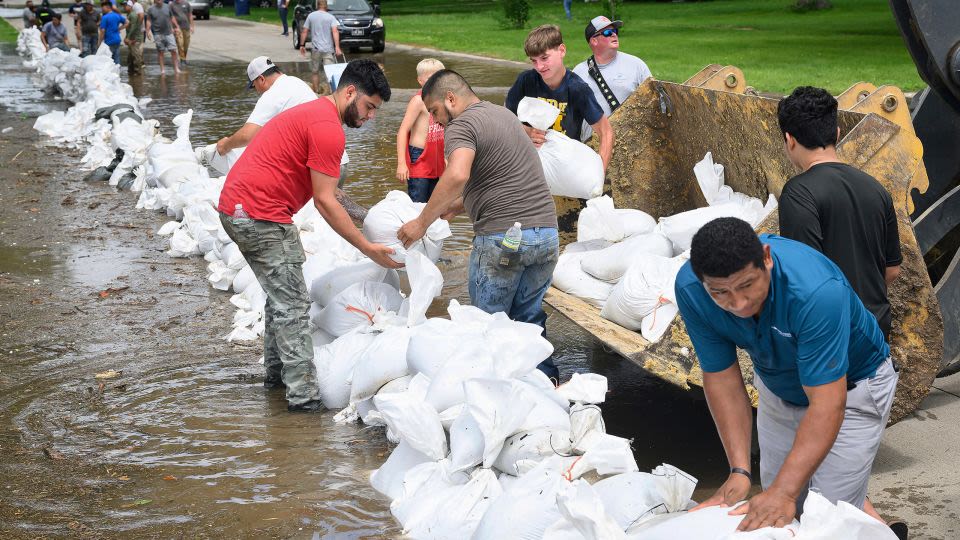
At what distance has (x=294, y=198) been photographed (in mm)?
5035

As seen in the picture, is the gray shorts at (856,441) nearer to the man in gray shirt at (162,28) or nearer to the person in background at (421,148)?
the person in background at (421,148)

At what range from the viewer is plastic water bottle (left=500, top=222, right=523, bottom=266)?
15.1 feet

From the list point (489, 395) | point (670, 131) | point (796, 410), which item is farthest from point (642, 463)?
point (670, 131)

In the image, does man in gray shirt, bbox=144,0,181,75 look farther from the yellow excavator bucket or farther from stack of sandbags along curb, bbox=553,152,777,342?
stack of sandbags along curb, bbox=553,152,777,342

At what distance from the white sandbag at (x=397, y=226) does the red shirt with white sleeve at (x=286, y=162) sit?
15.5 inches

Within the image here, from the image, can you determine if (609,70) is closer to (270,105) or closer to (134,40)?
(270,105)

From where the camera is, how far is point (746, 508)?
108 inches

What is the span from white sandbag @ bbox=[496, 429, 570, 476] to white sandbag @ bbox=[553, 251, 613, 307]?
→ 1.68 meters

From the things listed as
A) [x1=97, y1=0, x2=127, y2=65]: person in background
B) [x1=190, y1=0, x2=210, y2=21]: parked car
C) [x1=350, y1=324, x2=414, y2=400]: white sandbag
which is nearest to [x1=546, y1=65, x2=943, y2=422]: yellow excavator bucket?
[x1=350, y1=324, x2=414, y2=400]: white sandbag

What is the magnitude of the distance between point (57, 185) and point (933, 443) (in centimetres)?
911

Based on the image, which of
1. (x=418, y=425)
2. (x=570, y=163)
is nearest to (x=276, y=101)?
(x=570, y=163)

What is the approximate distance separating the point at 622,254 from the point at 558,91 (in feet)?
3.58

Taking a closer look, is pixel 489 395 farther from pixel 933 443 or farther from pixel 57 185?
pixel 57 185

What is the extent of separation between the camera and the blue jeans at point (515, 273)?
4.69m
